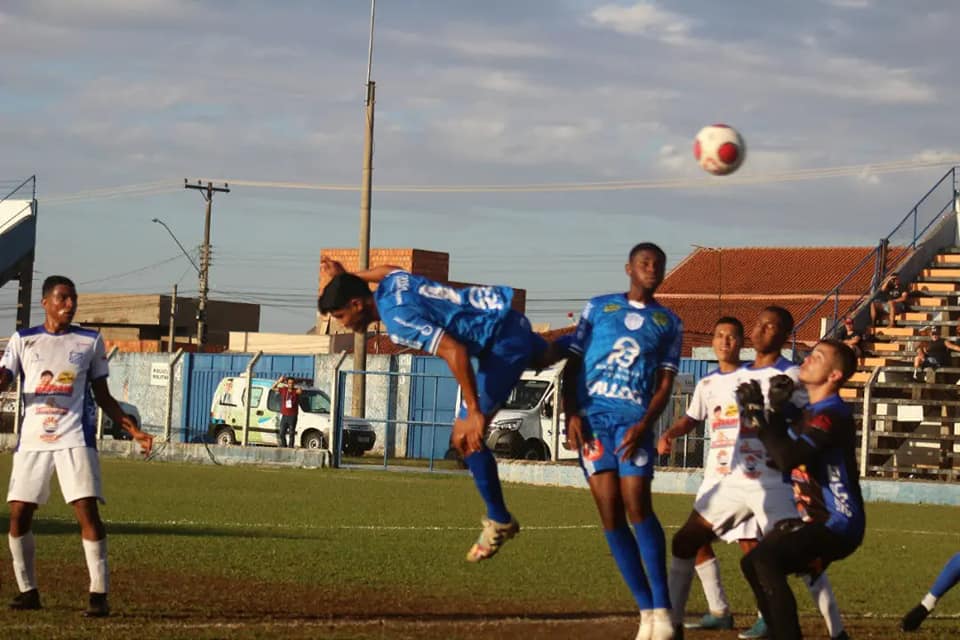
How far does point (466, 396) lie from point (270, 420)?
104ft

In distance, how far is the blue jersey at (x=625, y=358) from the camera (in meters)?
8.59

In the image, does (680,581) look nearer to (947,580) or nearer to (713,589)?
(713,589)

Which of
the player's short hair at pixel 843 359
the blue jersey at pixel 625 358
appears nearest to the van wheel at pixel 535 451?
the blue jersey at pixel 625 358

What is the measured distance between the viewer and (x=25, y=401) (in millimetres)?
9641

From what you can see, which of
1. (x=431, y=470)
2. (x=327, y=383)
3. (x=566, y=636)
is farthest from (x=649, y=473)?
(x=327, y=383)

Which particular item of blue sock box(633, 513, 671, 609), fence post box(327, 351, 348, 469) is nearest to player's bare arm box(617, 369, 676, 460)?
blue sock box(633, 513, 671, 609)

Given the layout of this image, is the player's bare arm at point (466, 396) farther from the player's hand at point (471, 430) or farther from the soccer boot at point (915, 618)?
the soccer boot at point (915, 618)

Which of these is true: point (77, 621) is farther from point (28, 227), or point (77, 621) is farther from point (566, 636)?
point (28, 227)

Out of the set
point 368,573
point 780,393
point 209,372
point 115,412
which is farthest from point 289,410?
point 780,393

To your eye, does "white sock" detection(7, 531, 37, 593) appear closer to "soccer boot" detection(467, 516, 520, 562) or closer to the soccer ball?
"soccer boot" detection(467, 516, 520, 562)

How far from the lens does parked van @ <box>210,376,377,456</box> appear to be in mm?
38938

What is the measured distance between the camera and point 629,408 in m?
8.57

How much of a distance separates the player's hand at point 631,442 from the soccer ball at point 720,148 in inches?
171

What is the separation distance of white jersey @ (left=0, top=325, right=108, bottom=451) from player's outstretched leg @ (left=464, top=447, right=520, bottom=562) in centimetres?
263
